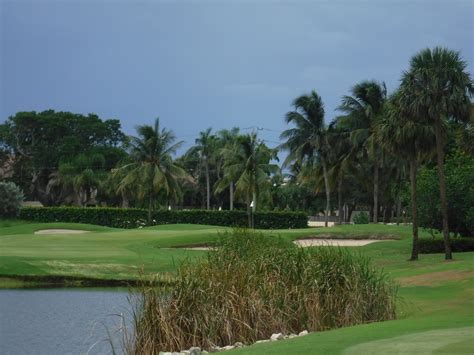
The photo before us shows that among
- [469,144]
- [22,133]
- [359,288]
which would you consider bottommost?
[359,288]

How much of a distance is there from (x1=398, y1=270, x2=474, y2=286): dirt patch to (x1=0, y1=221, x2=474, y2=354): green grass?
0.04 metres

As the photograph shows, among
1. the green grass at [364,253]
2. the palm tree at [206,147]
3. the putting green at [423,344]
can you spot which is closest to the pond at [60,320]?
the green grass at [364,253]

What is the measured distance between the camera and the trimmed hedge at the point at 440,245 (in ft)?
143

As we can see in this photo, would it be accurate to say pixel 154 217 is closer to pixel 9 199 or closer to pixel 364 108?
pixel 9 199

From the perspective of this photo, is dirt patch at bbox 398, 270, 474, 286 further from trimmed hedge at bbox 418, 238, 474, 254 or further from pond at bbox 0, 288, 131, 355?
trimmed hedge at bbox 418, 238, 474, 254

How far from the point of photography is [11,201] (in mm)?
73312

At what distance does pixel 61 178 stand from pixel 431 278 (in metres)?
78.3

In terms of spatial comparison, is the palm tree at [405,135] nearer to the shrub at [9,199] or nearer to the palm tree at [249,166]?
the palm tree at [249,166]

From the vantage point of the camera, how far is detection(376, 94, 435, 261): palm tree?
3703cm

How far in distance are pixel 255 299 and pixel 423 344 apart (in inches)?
193

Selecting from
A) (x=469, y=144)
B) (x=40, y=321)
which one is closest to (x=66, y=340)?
(x=40, y=321)

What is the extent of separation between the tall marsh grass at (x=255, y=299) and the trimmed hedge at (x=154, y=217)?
54585 mm

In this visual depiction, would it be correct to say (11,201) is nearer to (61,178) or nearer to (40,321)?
(61,178)

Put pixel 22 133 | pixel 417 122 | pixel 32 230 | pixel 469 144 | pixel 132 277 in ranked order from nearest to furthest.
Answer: pixel 132 277
pixel 417 122
pixel 469 144
pixel 32 230
pixel 22 133
